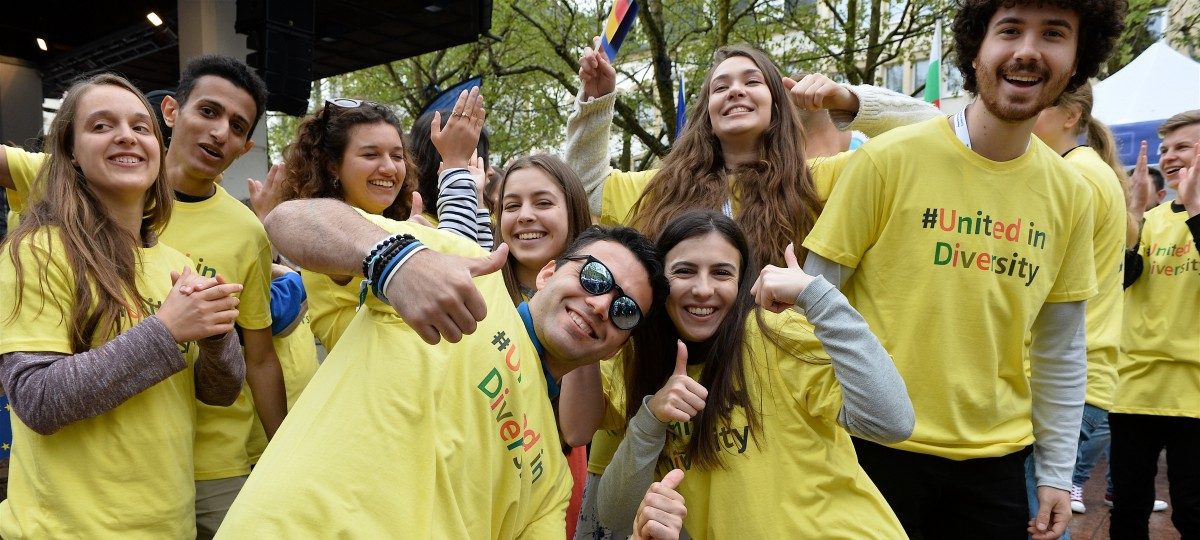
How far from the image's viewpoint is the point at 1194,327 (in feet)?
13.5

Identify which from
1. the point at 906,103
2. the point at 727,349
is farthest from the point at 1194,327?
the point at 727,349

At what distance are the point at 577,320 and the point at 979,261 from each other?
3.84 ft

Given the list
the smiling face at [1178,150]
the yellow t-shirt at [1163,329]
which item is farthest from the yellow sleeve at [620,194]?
the smiling face at [1178,150]

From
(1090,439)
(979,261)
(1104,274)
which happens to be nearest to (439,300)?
(979,261)

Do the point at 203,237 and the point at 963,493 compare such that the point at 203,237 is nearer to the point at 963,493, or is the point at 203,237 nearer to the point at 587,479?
the point at 587,479

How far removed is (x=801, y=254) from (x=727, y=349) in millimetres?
→ 628

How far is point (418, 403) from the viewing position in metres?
1.60

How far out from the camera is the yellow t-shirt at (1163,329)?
158 inches

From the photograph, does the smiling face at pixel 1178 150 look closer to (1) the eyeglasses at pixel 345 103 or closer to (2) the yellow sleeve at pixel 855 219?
(2) the yellow sleeve at pixel 855 219

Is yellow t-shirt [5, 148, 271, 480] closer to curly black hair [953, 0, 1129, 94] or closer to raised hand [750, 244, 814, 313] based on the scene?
raised hand [750, 244, 814, 313]

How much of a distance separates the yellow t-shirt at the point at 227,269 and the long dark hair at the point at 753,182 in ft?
4.25

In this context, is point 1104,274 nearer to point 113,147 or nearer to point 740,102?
point 740,102

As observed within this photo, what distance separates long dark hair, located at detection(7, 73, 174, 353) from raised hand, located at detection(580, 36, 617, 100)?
1.48 metres

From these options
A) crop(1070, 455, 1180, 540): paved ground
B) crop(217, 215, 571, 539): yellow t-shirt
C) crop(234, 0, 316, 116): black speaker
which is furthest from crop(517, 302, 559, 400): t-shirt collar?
crop(234, 0, 316, 116): black speaker
